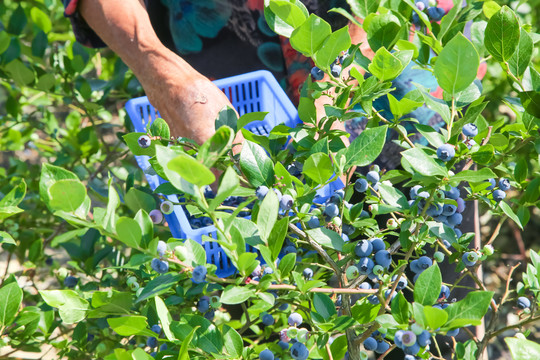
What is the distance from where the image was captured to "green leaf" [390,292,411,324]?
2.32 feet

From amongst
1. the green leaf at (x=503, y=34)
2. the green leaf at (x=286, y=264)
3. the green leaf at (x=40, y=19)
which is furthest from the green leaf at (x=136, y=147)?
the green leaf at (x=40, y=19)

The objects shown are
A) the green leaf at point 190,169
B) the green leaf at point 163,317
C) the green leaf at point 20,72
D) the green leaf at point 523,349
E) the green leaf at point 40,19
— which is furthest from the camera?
the green leaf at point 40,19

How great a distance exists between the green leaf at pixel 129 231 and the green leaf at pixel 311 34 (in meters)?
0.28

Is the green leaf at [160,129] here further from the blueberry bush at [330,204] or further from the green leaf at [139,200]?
the green leaf at [139,200]

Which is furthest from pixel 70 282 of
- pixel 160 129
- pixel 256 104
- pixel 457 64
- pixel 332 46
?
pixel 457 64

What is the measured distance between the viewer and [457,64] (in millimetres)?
703

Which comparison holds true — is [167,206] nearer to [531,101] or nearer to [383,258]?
[383,258]

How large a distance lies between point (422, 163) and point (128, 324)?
1.32 feet

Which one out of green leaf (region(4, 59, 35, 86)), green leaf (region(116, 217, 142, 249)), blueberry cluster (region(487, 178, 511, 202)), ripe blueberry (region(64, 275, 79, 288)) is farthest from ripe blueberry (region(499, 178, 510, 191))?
green leaf (region(4, 59, 35, 86))

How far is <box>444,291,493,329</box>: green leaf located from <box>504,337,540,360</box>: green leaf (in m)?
0.04

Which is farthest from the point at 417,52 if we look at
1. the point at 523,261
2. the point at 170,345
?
the point at 523,261

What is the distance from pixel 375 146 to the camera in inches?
30.0

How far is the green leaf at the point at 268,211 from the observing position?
2.18 ft

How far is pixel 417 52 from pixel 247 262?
0.46 meters
